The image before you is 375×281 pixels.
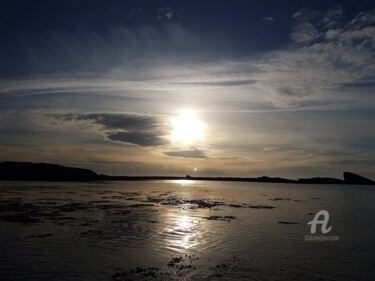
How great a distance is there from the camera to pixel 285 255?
21547 millimetres

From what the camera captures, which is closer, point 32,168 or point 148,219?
point 148,219

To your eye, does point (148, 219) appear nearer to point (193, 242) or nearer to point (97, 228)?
point (97, 228)

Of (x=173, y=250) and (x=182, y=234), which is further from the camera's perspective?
(x=182, y=234)

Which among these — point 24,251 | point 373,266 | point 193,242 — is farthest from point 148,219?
point 373,266

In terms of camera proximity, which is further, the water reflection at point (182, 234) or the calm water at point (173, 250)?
the water reflection at point (182, 234)

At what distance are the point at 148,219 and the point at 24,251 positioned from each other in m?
16.6

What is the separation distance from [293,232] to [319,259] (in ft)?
32.1

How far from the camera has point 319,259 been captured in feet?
68.7

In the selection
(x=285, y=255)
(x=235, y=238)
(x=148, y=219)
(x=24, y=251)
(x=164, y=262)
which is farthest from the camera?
(x=148, y=219)

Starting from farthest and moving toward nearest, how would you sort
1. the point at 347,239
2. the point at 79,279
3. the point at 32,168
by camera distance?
the point at 32,168
the point at 347,239
the point at 79,279

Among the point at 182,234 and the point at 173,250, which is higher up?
the point at 182,234

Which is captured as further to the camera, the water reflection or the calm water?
the water reflection

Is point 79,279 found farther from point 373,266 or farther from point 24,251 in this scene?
point 373,266

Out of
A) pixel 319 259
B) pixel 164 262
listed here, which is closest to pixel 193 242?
pixel 164 262
